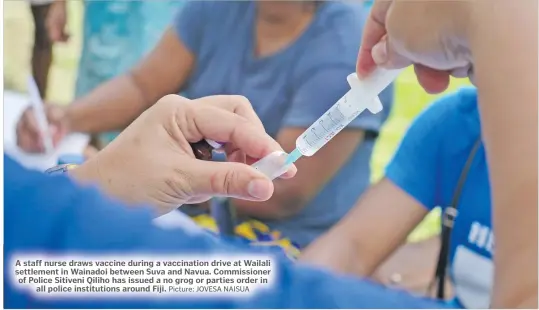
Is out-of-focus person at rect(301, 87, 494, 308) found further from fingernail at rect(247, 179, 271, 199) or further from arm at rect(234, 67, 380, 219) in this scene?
fingernail at rect(247, 179, 271, 199)

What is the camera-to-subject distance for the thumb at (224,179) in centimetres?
42

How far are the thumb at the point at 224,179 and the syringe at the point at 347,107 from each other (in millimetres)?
61

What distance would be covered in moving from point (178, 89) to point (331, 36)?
0.22 metres

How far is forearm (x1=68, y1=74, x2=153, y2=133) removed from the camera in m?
0.63

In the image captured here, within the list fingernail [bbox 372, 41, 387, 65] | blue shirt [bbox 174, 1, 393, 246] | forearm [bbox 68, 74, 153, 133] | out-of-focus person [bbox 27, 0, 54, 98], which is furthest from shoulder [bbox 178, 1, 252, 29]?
fingernail [bbox 372, 41, 387, 65]

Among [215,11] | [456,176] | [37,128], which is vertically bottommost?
[37,128]

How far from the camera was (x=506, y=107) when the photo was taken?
0.34 metres

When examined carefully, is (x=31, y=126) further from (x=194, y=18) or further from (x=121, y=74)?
(x=194, y=18)

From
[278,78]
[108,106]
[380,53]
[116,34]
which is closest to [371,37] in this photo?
[380,53]

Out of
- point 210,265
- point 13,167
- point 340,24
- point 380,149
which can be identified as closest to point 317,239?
point 380,149

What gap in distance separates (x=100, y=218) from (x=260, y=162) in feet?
0.74

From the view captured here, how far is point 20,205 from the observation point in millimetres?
263

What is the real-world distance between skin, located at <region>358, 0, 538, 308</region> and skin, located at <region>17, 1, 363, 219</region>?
231 mm

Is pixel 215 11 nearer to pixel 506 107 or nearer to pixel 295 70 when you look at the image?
pixel 295 70
